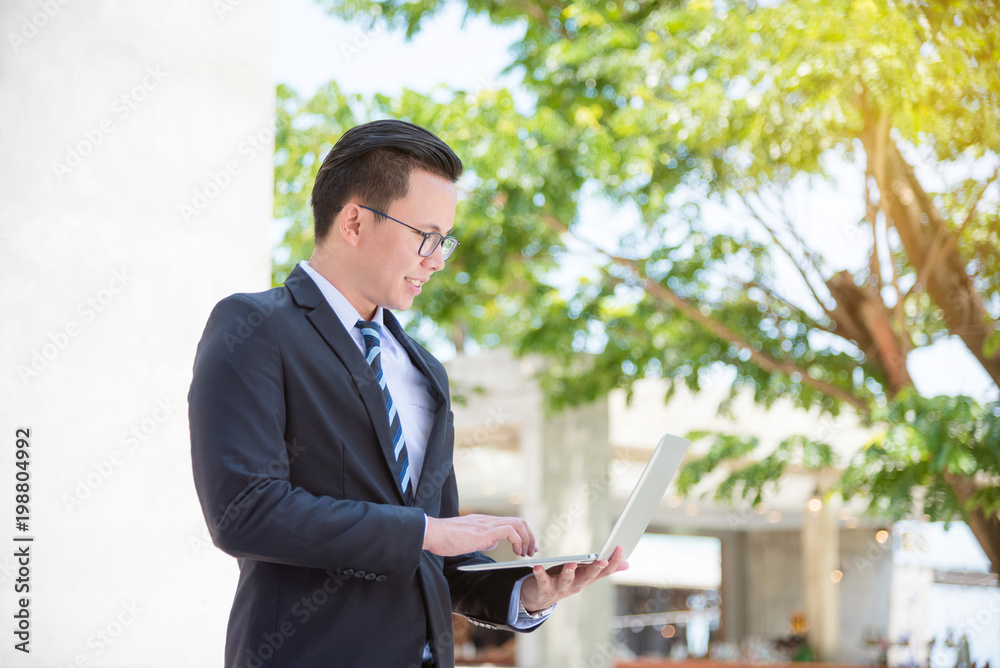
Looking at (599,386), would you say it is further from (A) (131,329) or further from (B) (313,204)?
(B) (313,204)

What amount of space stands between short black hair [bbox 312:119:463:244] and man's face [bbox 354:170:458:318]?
2 centimetres

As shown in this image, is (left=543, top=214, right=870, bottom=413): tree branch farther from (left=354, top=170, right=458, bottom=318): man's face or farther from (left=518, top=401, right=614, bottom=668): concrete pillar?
(left=354, top=170, right=458, bottom=318): man's face

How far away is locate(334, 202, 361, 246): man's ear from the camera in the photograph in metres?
1.53

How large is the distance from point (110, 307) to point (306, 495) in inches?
61.3

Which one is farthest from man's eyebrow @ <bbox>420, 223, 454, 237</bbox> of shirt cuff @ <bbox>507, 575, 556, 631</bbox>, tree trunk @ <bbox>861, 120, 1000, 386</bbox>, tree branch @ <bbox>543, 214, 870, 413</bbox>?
tree branch @ <bbox>543, 214, 870, 413</bbox>

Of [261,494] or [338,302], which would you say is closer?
[261,494]

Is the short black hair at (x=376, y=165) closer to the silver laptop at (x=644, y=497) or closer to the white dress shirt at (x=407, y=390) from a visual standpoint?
the white dress shirt at (x=407, y=390)

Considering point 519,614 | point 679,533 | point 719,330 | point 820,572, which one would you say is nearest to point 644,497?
point 519,614

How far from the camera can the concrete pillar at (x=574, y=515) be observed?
950cm

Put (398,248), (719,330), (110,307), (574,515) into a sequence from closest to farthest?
(398,248)
(110,307)
(719,330)
(574,515)

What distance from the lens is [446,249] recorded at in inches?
62.7

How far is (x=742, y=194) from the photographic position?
5797 mm

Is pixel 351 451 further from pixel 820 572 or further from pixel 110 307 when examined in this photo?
pixel 820 572

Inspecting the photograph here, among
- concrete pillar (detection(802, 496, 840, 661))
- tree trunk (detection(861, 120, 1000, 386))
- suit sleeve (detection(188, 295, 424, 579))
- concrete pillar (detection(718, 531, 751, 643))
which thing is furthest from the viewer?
concrete pillar (detection(718, 531, 751, 643))
